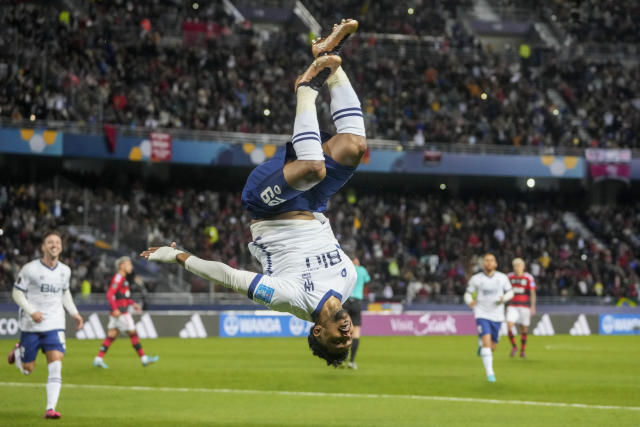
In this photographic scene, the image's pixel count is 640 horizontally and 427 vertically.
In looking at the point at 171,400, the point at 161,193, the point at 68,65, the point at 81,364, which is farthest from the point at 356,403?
the point at 161,193

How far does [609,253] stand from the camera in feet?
138

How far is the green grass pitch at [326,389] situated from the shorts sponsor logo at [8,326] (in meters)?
3.87

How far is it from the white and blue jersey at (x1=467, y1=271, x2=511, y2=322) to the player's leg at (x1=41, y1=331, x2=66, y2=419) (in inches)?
352

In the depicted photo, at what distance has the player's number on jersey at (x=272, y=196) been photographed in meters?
7.48

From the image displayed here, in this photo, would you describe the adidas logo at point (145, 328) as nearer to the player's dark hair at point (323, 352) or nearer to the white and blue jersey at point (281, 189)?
the player's dark hair at point (323, 352)

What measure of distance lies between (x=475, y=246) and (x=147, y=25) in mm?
16394

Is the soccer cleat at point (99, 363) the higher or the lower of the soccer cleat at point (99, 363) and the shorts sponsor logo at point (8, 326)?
the lower

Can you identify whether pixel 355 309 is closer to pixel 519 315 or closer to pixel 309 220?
pixel 519 315

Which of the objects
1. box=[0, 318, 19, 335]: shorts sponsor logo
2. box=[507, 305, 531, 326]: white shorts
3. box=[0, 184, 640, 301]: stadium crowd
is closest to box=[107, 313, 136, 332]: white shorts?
box=[0, 318, 19, 335]: shorts sponsor logo

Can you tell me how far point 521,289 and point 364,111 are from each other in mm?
17865

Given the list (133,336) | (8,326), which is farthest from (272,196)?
(8,326)

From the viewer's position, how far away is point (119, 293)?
71.5 ft

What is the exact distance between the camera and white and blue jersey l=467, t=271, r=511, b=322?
64.8ft

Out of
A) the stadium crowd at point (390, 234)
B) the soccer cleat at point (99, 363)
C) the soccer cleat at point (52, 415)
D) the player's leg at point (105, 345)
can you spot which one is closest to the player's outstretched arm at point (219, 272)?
the soccer cleat at point (52, 415)
